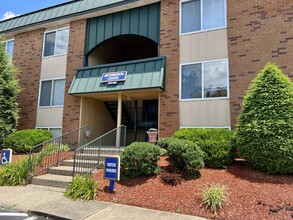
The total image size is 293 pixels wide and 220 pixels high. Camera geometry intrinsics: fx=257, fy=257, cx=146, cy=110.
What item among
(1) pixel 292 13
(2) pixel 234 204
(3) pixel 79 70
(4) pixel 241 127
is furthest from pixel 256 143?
(3) pixel 79 70

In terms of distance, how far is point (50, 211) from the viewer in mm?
5676

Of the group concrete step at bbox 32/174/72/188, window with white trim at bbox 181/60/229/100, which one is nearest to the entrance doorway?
window with white trim at bbox 181/60/229/100

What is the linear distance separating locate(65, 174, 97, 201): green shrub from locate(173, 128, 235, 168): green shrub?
350 centimetres

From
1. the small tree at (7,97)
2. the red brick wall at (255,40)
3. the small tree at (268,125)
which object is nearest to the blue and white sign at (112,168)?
the small tree at (268,125)

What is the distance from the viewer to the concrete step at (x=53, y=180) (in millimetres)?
7582

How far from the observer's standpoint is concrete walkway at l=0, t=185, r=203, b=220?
17.8 ft

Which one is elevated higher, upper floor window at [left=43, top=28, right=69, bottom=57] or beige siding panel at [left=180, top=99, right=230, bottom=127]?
upper floor window at [left=43, top=28, right=69, bottom=57]

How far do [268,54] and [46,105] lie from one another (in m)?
11.0

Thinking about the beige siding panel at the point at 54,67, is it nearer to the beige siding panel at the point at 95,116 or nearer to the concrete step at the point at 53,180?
the beige siding panel at the point at 95,116

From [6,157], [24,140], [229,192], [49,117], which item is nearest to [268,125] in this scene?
[229,192]

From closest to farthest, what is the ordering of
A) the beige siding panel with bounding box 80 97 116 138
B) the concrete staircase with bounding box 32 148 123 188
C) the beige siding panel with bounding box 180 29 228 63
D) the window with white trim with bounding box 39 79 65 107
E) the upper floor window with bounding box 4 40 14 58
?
the concrete staircase with bounding box 32 148 123 188 < the beige siding panel with bounding box 180 29 228 63 < the beige siding panel with bounding box 80 97 116 138 < the window with white trim with bounding box 39 79 65 107 < the upper floor window with bounding box 4 40 14 58

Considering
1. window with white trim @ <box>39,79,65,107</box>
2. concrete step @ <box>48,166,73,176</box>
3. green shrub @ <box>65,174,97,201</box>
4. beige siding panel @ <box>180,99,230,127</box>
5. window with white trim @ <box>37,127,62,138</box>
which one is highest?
window with white trim @ <box>39,79,65,107</box>

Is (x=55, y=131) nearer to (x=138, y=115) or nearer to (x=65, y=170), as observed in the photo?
(x=138, y=115)

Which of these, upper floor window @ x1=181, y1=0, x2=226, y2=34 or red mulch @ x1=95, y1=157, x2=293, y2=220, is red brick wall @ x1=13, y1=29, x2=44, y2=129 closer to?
red mulch @ x1=95, y1=157, x2=293, y2=220
